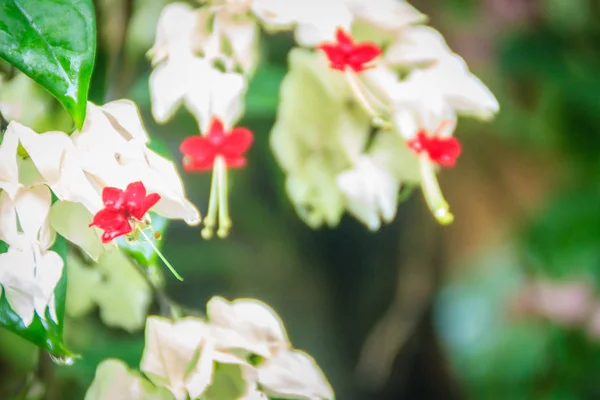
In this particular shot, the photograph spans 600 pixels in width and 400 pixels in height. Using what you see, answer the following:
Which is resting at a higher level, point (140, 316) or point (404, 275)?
point (140, 316)

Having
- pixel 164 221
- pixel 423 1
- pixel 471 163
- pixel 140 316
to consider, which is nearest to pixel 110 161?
pixel 164 221

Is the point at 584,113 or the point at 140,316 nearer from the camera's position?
the point at 140,316

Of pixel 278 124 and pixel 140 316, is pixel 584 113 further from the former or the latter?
pixel 140 316

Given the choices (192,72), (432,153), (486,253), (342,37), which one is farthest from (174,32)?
(486,253)

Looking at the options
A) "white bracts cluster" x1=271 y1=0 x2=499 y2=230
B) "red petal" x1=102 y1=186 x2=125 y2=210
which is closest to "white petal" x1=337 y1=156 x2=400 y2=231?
"white bracts cluster" x1=271 y1=0 x2=499 y2=230

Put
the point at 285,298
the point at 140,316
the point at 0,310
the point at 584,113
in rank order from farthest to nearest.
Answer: the point at 584,113 → the point at 285,298 → the point at 140,316 → the point at 0,310

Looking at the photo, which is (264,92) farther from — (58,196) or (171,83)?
(58,196)
